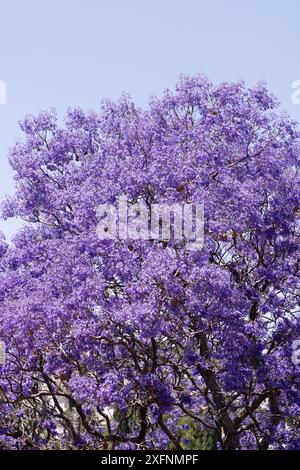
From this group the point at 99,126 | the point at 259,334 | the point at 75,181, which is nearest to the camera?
the point at 259,334

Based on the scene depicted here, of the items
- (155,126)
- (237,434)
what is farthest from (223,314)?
(155,126)

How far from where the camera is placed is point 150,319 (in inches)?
673

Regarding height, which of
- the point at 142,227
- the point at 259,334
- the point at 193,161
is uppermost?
the point at 193,161

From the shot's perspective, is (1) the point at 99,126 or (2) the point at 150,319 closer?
(2) the point at 150,319

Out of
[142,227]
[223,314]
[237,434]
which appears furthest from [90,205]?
[237,434]

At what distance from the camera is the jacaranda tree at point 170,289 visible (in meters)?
17.8

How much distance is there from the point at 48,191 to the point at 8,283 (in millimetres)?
2714

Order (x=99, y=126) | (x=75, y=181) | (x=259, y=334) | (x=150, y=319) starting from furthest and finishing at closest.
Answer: (x=99, y=126) < (x=75, y=181) < (x=259, y=334) < (x=150, y=319)

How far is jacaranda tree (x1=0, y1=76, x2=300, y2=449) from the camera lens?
1783 centimetres

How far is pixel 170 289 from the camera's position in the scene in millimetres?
17312

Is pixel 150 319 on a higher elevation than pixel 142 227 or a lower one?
lower

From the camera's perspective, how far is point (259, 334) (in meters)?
18.5
